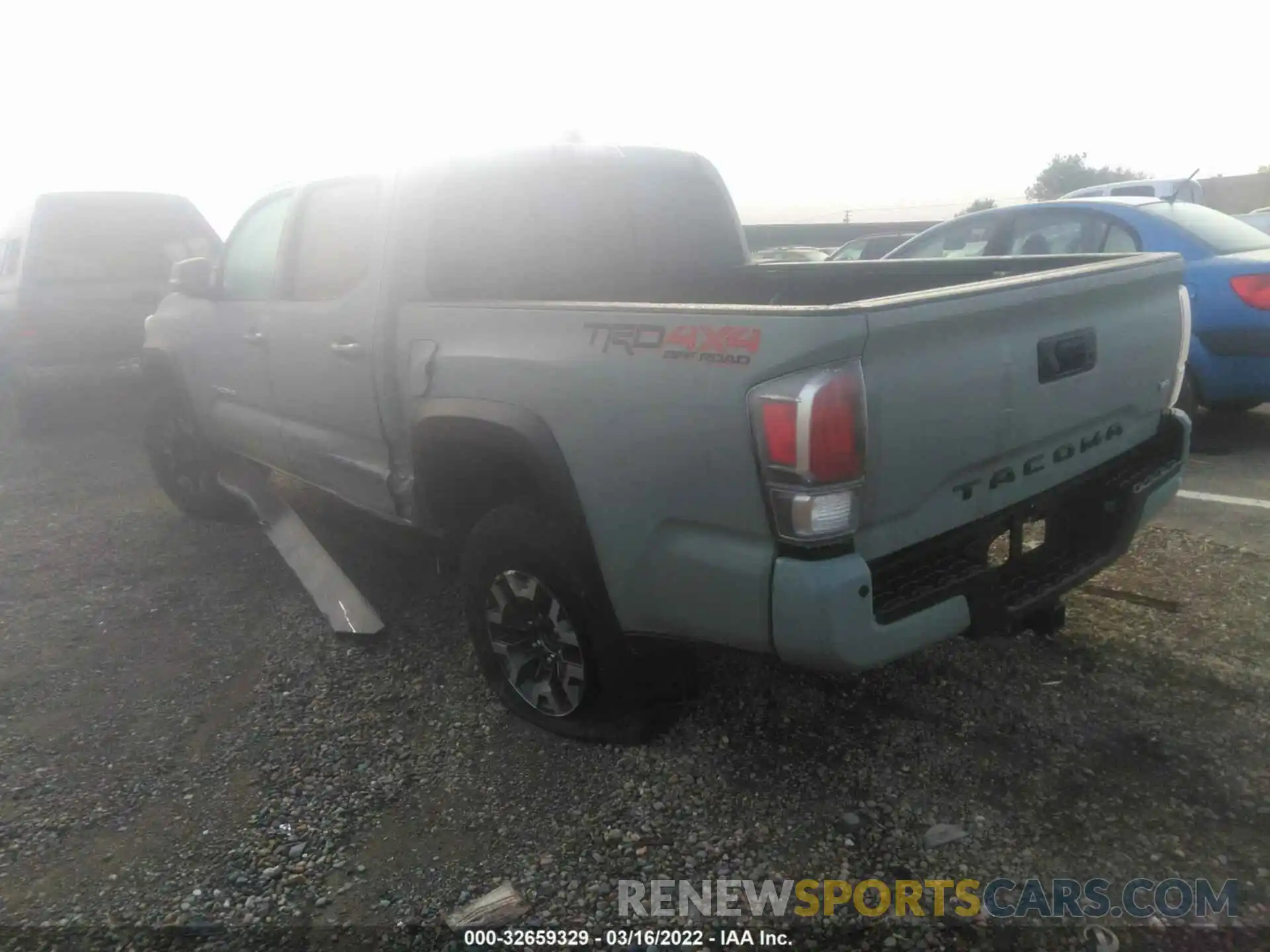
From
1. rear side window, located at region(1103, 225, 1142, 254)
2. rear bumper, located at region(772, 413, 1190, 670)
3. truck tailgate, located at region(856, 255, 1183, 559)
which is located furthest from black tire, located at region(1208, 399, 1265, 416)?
truck tailgate, located at region(856, 255, 1183, 559)

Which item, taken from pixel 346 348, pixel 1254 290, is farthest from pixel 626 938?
pixel 1254 290

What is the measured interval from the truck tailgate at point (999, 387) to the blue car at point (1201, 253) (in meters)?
2.34

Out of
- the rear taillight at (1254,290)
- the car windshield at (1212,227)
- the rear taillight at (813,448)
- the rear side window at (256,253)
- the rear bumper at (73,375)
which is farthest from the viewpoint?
the rear bumper at (73,375)

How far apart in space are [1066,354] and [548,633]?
1734mm

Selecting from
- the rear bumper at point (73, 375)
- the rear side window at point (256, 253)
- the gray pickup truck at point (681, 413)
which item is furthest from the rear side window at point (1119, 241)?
the rear bumper at point (73, 375)

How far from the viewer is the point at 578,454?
2664 mm

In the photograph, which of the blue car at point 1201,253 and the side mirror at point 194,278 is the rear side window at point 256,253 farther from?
the blue car at point 1201,253

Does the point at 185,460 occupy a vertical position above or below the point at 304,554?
above

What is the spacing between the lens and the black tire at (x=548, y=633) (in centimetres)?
280

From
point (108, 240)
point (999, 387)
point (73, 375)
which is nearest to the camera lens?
point (999, 387)

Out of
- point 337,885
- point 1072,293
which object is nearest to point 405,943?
point 337,885

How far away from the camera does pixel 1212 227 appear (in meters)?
5.92

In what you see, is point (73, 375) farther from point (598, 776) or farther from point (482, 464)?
point (598, 776)

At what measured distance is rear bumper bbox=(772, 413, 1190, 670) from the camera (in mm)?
2244
